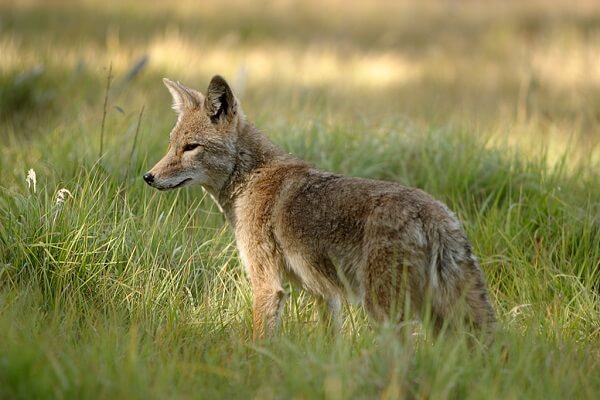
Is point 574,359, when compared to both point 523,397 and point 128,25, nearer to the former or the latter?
point 523,397

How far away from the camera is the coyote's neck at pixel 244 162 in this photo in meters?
5.33

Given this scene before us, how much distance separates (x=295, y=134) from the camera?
7250mm

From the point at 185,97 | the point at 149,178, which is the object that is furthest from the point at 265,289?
the point at 185,97

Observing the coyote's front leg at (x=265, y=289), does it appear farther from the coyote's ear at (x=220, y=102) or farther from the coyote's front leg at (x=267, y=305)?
the coyote's ear at (x=220, y=102)

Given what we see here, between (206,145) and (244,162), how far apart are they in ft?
0.89

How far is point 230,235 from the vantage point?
19.3 feet

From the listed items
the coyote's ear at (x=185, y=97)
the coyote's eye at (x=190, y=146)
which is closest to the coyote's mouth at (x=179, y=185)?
the coyote's eye at (x=190, y=146)

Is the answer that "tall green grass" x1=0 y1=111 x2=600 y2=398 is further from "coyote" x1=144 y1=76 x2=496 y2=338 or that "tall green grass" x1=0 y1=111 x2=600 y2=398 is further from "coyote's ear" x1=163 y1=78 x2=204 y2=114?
"coyote's ear" x1=163 y1=78 x2=204 y2=114

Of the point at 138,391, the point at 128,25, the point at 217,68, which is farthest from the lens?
the point at 128,25

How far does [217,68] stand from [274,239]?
6.70m

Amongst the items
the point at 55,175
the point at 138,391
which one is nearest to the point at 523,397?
the point at 138,391

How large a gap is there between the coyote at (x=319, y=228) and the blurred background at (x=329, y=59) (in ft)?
6.26

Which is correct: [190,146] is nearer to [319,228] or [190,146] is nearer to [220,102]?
[220,102]

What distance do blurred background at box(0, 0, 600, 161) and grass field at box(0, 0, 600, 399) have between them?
0.06 m
